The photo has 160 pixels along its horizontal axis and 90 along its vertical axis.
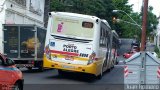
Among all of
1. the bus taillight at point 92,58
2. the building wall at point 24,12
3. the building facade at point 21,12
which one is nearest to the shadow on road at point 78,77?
the bus taillight at point 92,58

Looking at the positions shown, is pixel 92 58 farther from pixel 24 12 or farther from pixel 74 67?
pixel 24 12

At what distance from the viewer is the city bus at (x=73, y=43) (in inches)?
834

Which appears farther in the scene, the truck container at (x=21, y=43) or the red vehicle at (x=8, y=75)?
the truck container at (x=21, y=43)

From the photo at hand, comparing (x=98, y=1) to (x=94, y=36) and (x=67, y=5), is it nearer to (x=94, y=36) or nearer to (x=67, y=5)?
(x=67, y=5)

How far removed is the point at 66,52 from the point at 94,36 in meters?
1.44

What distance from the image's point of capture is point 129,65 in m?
15.6

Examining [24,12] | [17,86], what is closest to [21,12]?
[24,12]

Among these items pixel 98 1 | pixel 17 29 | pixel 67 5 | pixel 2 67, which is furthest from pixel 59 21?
pixel 98 1

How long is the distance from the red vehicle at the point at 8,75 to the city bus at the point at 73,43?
848cm

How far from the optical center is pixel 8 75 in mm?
12148

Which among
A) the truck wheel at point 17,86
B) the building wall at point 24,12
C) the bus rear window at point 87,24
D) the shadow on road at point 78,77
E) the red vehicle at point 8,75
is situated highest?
the building wall at point 24,12

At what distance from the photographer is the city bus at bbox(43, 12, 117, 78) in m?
21.2

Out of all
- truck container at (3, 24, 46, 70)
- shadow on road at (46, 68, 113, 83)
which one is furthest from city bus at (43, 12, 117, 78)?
truck container at (3, 24, 46, 70)

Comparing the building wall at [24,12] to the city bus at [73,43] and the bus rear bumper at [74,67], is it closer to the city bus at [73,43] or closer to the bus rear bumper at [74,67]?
the city bus at [73,43]
